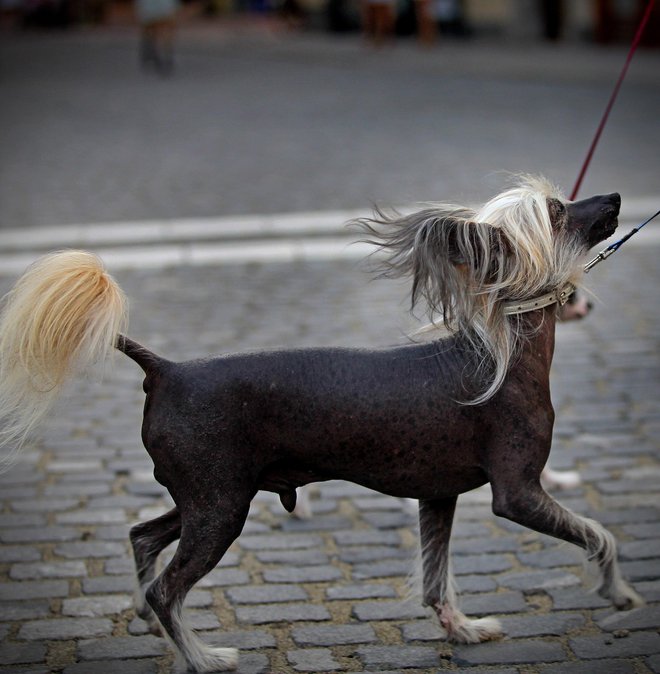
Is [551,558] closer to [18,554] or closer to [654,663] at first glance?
[654,663]

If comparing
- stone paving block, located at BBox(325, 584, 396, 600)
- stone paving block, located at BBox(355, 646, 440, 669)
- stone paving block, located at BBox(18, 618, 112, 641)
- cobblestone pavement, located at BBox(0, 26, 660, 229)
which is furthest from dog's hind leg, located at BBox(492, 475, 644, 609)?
cobblestone pavement, located at BBox(0, 26, 660, 229)

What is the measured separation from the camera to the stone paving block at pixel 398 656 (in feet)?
11.8

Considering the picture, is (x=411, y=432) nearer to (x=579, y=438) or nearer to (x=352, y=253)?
(x=579, y=438)

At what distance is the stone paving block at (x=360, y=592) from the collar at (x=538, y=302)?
1306mm

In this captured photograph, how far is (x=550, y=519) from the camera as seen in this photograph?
3.34 meters

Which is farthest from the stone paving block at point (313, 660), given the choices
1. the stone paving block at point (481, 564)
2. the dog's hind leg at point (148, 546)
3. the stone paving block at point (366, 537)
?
the stone paving block at point (366, 537)

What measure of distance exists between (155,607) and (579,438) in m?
2.91

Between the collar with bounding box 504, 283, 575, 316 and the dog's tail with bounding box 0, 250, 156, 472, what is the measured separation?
1167mm

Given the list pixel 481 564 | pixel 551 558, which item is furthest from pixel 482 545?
pixel 551 558

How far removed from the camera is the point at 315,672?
356cm

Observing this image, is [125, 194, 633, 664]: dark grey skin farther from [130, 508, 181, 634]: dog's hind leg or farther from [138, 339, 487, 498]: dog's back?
[130, 508, 181, 634]: dog's hind leg

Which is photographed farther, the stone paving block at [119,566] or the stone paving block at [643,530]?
the stone paving block at [643,530]

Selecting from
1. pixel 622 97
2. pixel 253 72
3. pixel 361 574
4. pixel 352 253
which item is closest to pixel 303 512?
pixel 361 574

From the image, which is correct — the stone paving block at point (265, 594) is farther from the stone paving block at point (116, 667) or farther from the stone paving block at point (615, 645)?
the stone paving block at point (615, 645)
